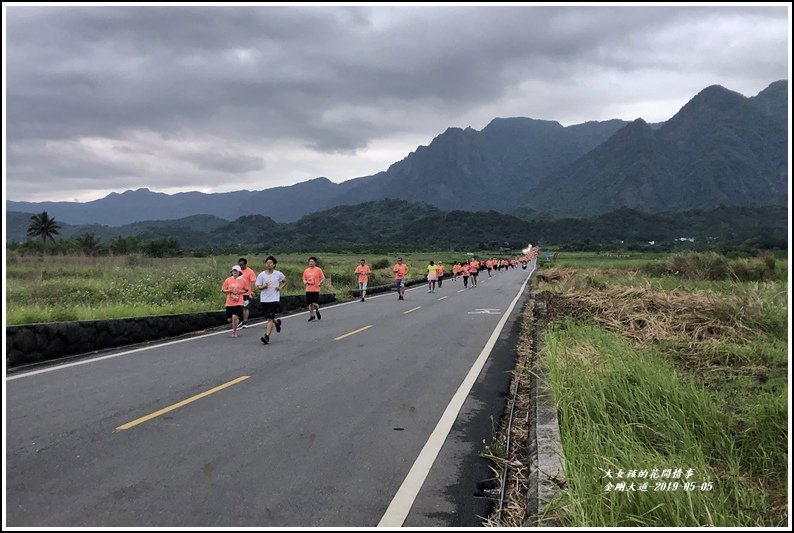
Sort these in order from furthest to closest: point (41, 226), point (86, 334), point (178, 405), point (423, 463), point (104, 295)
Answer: point (41, 226) < point (104, 295) < point (86, 334) < point (178, 405) < point (423, 463)

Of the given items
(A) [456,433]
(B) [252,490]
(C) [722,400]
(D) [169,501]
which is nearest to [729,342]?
(C) [722,400]

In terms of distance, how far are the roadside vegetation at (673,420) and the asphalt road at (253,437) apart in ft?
3.00

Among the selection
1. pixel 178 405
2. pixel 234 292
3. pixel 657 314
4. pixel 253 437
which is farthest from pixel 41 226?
pixel 253 437

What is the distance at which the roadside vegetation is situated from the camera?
370cm

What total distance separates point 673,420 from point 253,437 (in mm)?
4169

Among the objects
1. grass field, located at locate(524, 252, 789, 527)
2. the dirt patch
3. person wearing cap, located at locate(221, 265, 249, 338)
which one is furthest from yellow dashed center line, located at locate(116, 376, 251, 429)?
the dirt patch

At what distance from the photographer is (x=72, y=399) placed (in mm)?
7004

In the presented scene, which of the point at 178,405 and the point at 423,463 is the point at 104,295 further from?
the point at 423,463

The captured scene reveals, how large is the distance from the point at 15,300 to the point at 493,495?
53.3 feet

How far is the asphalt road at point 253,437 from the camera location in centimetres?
404

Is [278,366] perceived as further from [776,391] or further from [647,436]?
[776,391]

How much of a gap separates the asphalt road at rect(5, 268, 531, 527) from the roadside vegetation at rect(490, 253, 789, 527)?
3.00ft

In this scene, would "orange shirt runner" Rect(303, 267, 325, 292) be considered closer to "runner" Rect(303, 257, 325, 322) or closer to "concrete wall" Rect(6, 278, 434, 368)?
"runner" Rect(303, 257, 325, 322)

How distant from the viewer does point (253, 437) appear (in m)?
5.61
